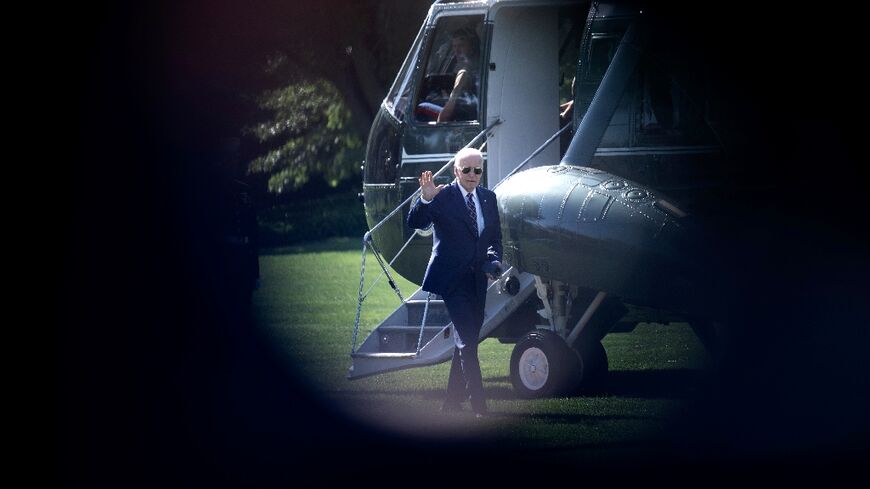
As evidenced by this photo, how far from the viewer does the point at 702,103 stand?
12.8 metres

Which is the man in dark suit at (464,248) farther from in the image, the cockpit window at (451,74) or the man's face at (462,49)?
the man's face at (462,49)

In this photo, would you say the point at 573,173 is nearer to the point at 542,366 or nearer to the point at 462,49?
the point at 542,366

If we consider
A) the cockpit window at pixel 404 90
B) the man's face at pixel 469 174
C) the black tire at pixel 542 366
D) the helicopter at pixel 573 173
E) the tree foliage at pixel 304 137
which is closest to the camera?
the man's face at pixel 469 174

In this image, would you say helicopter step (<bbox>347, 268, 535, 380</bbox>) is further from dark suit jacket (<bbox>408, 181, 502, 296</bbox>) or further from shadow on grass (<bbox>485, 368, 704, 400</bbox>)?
dark suit jacket (<bbox>408, 181, 502, 296</bbox>)

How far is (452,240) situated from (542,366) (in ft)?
6.51

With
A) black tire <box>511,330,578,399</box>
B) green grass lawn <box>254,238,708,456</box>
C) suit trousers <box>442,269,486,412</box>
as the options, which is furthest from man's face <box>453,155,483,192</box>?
black tire <box>511,330,578,399</box>

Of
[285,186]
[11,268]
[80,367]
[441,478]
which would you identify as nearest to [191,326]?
[11,268]

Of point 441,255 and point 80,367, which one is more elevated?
point 441,255

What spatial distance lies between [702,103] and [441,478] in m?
4.47

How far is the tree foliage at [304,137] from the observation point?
45688 millimetres

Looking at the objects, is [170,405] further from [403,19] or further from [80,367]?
[403,19]

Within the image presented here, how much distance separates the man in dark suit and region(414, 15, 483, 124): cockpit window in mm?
3419

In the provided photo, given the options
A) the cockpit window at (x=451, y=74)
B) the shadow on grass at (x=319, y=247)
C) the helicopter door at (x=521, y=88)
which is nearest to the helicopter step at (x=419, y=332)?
the helicopter door at (x=521, y=88)

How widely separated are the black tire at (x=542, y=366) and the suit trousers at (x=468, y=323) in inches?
54.4
